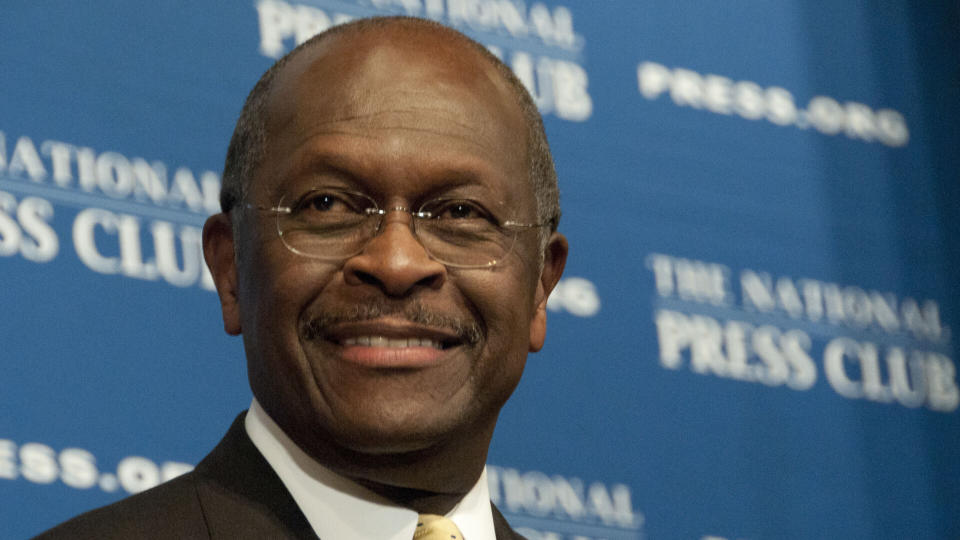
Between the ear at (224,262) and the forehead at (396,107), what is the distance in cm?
14

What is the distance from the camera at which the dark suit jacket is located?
1.55 m

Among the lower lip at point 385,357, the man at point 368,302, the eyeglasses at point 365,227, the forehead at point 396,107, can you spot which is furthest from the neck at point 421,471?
the forehead at point 396,107

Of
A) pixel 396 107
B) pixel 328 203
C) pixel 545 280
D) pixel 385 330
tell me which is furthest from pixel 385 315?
pixel 545 280

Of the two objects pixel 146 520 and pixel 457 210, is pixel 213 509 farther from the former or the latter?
pixel 457 210

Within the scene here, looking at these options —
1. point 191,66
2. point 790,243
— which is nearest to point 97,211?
point 191,66

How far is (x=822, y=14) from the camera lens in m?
3.38

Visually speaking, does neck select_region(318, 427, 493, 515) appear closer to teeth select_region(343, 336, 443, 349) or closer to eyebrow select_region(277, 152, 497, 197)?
teeth select_region(343, 336, 443, 349)

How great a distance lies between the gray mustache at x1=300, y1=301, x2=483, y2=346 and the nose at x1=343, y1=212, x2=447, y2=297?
2cm

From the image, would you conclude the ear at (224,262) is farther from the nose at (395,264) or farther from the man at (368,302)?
the nose at (395,264)

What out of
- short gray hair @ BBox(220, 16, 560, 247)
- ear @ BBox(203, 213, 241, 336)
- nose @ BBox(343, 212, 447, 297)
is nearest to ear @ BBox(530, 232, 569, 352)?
short gray hair @ BBox(220, 16, 560, 247)

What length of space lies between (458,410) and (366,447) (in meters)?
0.11

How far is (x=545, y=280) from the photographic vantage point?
6.28ft

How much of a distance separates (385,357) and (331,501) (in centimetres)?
18

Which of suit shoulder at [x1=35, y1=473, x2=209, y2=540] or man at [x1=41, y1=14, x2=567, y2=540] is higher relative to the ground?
man at [x1=41, y1=14, x2=567, y2=540]
